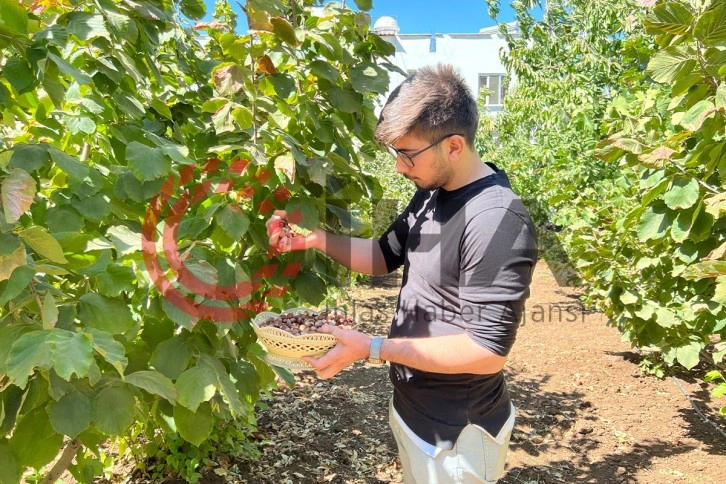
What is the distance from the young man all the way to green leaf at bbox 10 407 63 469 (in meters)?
0.72

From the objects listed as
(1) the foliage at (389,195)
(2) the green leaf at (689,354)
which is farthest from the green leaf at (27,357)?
(1) the foliage at (389,195)

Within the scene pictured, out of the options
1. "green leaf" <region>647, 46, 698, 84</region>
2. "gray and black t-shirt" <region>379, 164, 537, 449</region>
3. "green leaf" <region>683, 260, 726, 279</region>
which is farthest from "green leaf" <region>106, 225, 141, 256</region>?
"green leaf" <region>647, 46, 698, 84</region>

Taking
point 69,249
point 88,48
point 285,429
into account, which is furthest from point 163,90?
point 285,429

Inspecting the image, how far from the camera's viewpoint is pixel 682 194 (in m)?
2.47

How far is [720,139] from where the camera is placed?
93.8 inches

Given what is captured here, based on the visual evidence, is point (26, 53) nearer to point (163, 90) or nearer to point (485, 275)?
point (163, 90)

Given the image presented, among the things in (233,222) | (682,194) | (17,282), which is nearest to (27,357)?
(17,282)

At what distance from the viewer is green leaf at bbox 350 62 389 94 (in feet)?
6.03

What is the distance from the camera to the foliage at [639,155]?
89.0 inches

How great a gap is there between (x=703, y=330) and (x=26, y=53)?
342cm

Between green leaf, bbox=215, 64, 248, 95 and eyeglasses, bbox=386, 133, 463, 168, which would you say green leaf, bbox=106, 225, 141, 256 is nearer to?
Result: green leaf, bbox=215, 64, 248, 95

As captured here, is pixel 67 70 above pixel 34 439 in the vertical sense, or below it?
above

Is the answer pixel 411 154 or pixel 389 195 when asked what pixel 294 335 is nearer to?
pixel 411 154

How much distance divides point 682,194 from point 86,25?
92.2 inches
